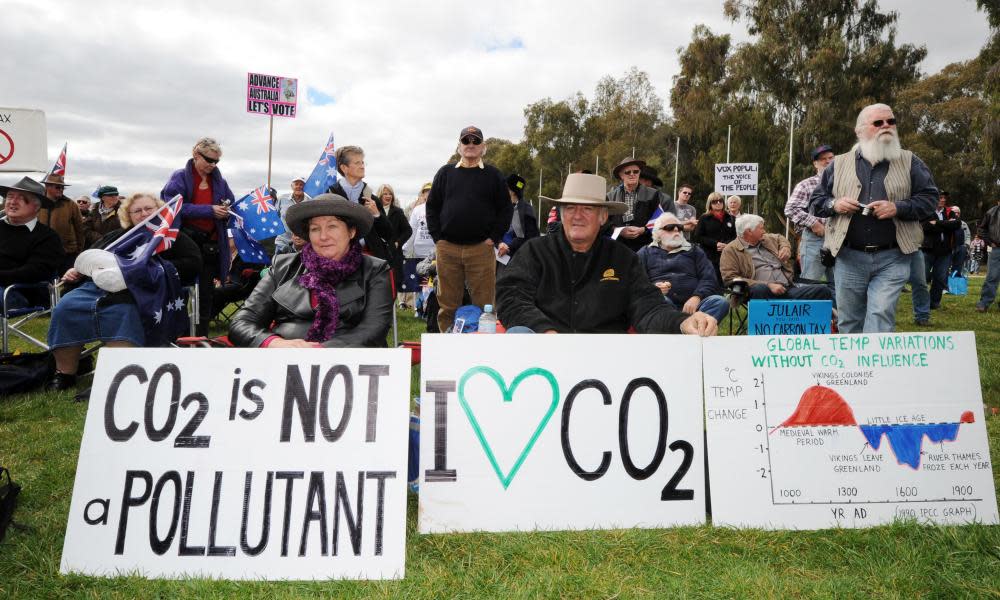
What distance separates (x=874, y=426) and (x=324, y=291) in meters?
2.52

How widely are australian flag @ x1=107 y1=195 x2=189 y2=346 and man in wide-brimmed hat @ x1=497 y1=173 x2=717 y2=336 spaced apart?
2.74m

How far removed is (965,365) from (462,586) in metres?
2.12

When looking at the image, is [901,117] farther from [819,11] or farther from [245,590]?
[245,590]

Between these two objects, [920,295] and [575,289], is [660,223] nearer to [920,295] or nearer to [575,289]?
[575,289]

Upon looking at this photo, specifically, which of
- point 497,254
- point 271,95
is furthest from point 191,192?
point 271,95

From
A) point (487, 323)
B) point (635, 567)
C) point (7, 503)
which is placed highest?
point (487, 323)

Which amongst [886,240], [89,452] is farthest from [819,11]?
[89,452]

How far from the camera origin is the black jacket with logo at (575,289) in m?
3.41

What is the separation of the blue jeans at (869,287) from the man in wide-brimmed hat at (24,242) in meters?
6.38

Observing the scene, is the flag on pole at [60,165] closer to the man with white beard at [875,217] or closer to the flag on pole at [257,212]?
the flag on pole at [257,212]

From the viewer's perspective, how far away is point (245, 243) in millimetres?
5895

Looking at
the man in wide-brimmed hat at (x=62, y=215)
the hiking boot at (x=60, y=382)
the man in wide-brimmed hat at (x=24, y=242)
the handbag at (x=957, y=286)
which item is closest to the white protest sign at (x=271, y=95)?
the man in wide-brimmed hat at (x=62, y=215)

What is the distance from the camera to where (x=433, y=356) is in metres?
2.46

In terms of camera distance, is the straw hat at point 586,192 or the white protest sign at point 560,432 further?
the straw hat at point 586,192
